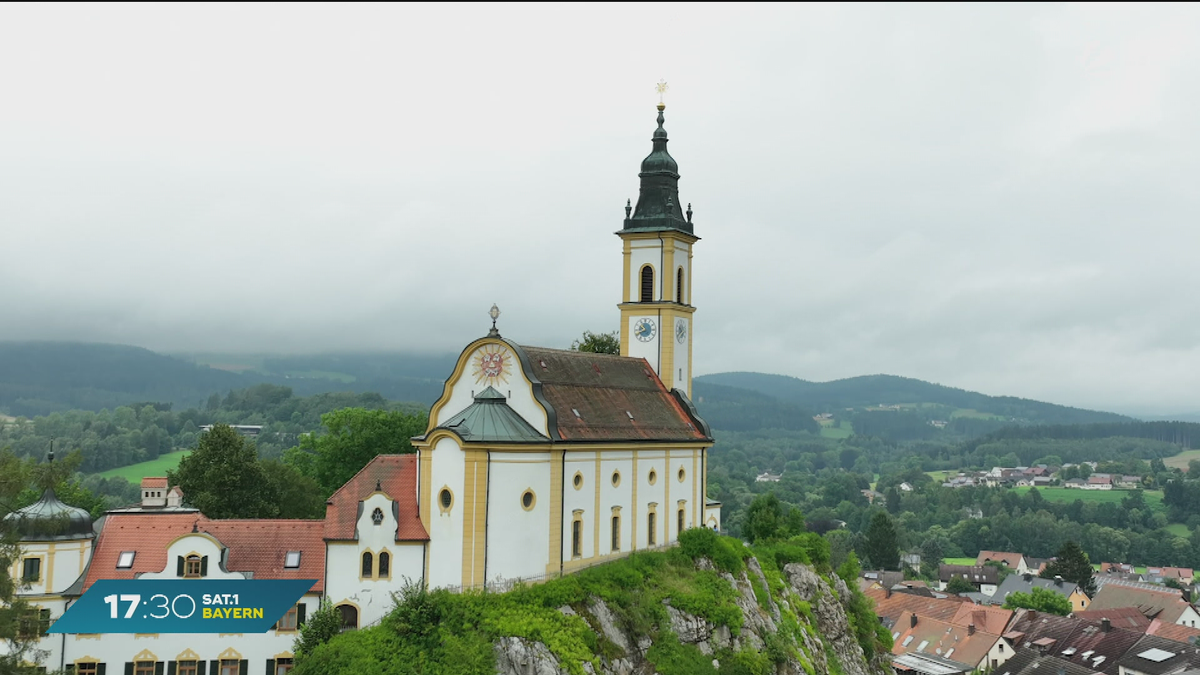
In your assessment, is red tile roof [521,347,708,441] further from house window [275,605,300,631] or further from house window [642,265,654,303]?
house window [275,605,300,631]

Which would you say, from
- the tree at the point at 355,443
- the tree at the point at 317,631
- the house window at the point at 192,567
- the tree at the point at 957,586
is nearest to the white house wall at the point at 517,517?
the tree at the point at 317,631

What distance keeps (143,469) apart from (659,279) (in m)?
121

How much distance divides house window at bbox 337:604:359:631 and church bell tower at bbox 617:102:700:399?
20.6 meters

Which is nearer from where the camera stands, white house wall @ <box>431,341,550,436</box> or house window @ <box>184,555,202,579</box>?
house window @ <box>184,555,202,579</box>

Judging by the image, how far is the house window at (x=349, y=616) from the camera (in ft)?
131

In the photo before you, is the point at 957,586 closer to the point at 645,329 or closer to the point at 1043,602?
the point at 1043,602

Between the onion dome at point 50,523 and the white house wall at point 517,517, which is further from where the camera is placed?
the white house wall at point 517,517

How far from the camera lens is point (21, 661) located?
34375mm

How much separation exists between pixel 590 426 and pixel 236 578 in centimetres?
1473

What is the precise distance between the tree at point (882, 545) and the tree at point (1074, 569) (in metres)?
17.5

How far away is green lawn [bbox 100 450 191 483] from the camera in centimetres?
14588

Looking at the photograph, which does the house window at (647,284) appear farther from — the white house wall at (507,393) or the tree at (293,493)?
the tree at (293,493)

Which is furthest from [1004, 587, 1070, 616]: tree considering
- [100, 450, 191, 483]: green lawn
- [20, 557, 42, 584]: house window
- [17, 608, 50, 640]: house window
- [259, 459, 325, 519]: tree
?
[100, 450, 191, 483]: green lawn

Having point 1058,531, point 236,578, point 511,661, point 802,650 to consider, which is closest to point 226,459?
point 236,578
